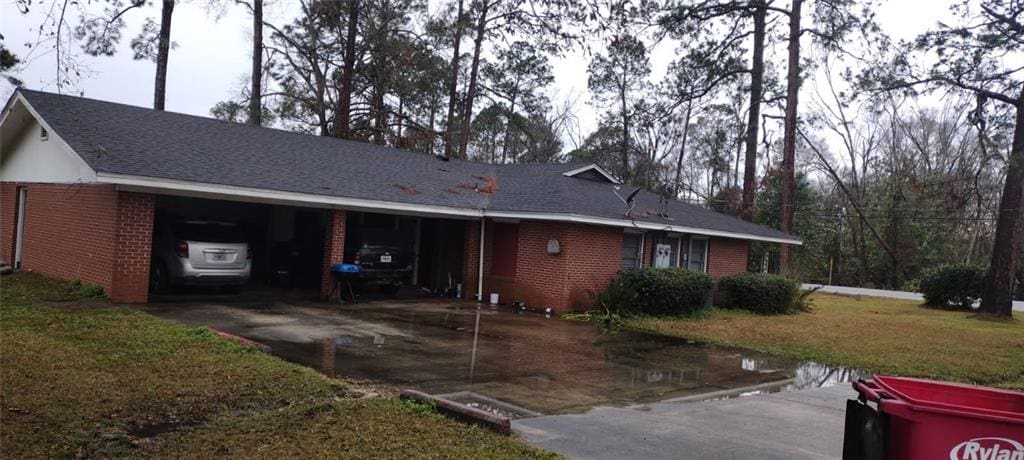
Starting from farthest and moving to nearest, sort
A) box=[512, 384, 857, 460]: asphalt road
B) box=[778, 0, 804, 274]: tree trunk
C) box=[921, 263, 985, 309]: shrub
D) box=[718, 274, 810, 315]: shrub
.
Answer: box=[778, 0, 804, 274]: tree trunk, box=[921, 263, 985, 309]: shrub, box=[718, 274, 810, 315]: shrub, box=[512, 384, 857, 460]: asphalt road

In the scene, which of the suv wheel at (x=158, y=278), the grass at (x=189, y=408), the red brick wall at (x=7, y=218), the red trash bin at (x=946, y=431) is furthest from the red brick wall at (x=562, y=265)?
the red brick wall at (x=7, y=218)

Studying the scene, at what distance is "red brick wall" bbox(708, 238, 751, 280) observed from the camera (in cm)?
2185

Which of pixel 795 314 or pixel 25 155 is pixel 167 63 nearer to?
pixel 25 155

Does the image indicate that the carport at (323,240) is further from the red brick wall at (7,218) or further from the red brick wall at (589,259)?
the red brick wall at (7,218)

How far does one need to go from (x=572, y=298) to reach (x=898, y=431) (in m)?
12.2

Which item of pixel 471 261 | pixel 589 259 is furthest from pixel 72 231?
pixel 589 259

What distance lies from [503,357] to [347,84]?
829 inches

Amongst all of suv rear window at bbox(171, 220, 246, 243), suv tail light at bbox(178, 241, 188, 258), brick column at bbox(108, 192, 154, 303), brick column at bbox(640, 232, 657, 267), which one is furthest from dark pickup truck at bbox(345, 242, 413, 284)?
brick column at bbox(640, 232, 657, 267)

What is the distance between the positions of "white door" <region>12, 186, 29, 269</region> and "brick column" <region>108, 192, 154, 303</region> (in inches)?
262

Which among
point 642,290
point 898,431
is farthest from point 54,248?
point 898,431

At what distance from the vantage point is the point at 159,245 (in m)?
14.1

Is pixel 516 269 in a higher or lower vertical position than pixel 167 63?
lower

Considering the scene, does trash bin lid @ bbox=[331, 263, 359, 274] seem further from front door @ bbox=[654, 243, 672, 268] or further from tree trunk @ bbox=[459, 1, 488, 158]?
tree trunk @ bbox=[459, 1, 488, 158]

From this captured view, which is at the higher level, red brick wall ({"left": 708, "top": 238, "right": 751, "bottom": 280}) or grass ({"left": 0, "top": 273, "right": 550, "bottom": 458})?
red brick wall ({"left": 708, "top": 238, "right": 751, "bottom": 280})
